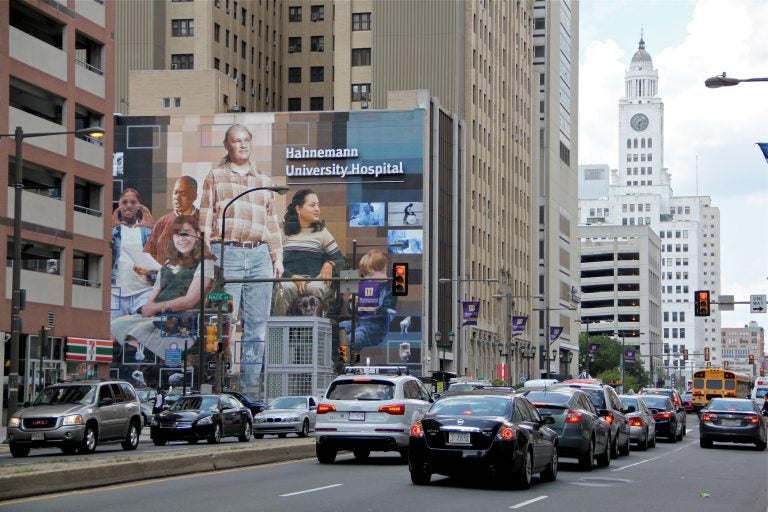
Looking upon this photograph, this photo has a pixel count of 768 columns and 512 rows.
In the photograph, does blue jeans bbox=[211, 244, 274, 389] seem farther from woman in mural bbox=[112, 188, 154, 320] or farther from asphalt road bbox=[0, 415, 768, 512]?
asphalt road bbox=[0, 415, 768, 512]

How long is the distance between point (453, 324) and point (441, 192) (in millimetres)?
10844

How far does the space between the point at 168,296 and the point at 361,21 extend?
29.6m

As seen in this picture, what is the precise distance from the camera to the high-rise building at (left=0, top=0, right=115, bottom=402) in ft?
166

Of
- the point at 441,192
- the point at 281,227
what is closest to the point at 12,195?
the point at 281,227

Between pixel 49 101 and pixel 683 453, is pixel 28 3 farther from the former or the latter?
pixel 683 453

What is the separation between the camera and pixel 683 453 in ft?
114

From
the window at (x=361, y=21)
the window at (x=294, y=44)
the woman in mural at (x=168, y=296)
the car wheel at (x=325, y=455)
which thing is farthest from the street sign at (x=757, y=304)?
the window at (x=294, y=44)

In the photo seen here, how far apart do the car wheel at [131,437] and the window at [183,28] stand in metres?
78.5

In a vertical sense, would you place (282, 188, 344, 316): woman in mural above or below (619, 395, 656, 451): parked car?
above

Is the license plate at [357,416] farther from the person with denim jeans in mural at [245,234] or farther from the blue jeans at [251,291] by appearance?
the blue jeans at [251,291]

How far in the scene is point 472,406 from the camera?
67.1 ft

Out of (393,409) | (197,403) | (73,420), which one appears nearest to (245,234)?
(197,403)

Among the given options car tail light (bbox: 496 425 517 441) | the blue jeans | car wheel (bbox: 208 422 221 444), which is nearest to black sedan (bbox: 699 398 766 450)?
car wheel (bbox: 208 422 221 444)

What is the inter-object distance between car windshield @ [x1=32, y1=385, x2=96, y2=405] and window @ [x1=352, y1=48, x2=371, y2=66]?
79705mm
